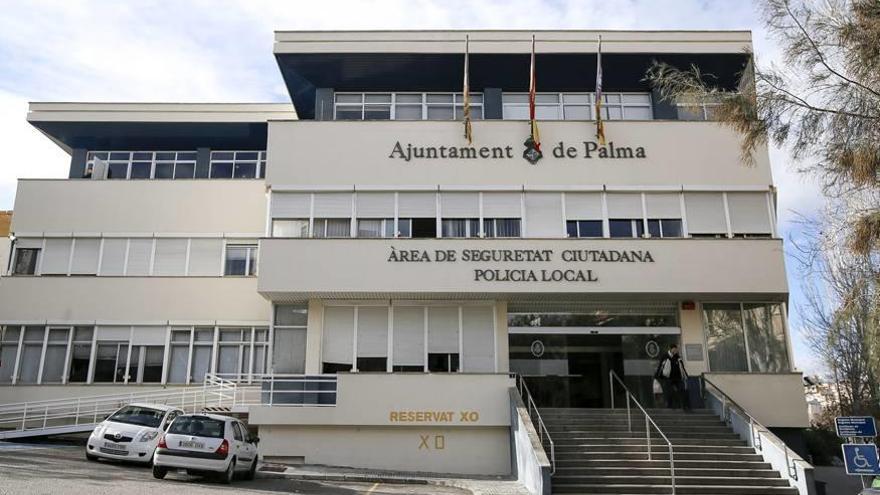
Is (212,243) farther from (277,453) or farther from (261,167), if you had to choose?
(277,453)

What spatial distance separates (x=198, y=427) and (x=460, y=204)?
9.33 m

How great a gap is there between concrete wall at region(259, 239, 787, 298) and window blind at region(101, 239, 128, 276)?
6.64 m

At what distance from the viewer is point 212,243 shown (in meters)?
23.8

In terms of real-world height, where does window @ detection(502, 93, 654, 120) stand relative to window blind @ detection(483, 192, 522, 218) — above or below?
above

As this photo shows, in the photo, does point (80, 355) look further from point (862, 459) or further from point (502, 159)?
point (862, 459)

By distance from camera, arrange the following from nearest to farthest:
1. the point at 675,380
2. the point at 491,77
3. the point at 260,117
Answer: the point at 675,380, the point at 491,77, the point at 260,117

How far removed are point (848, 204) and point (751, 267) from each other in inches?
323

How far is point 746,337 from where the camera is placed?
65.7ft

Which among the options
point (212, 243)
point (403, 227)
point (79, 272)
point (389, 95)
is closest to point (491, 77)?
point (389, 95)

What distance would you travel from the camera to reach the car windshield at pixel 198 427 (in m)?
14.2

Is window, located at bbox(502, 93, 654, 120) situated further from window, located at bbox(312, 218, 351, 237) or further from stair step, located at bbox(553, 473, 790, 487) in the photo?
stair step, located at bbox(553, 473, 790, 487)

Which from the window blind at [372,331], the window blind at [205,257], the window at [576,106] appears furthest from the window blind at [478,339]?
the window blind at [205,257]

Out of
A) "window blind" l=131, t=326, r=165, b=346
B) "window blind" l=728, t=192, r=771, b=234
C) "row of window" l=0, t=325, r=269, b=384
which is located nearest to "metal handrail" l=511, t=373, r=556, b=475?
"window blind" l=728, t=192, r=771, b=234

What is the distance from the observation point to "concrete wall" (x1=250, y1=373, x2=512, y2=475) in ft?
61.5
